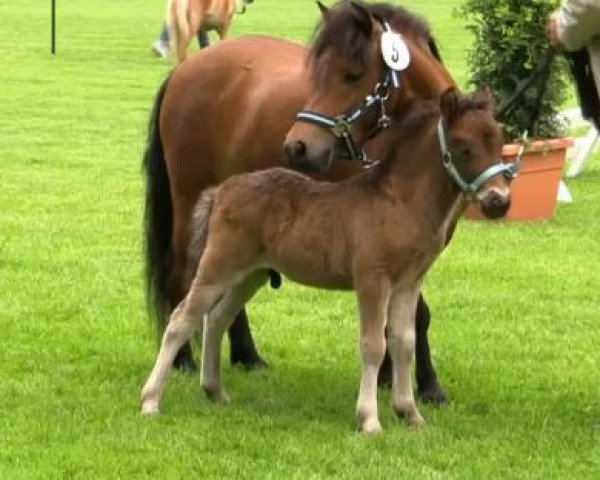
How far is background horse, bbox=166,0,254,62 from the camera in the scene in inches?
850

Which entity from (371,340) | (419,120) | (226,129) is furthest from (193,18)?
(371,340)

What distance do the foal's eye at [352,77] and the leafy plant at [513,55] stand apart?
5480 millimetres

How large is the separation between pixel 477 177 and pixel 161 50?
2089cm

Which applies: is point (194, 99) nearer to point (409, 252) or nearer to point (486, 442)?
point (409, 252)

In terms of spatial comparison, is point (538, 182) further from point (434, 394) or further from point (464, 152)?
point (464, 152)

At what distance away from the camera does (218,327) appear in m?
6.62

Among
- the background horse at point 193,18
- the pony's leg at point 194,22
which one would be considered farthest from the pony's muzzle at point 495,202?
the pony's leg at point 194,22

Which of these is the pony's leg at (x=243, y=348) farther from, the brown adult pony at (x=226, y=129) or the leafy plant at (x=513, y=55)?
the leafy plant at (x=513, y=55)

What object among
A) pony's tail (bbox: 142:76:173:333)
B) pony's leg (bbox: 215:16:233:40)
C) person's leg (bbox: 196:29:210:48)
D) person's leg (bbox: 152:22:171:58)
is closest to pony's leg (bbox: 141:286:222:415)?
pony's tail (bbox: 142:76:173:333)

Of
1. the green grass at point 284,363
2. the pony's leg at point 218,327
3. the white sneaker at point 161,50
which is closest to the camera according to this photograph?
the green grass at point 284,363

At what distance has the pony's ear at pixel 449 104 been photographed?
18.8 ft

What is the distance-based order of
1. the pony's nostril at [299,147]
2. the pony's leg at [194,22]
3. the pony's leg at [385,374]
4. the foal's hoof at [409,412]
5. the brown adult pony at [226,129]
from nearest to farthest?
1. the pony's nostril at [299,147]
2. the foal's hoof at [409,412]
3. the brown adult pony at [226,129]
4. the pony's leg at [385,374]
5. the pony's leg at [194,22]

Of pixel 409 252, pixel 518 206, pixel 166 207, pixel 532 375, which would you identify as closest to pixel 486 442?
pixel 409 252

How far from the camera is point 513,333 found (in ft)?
27.0
